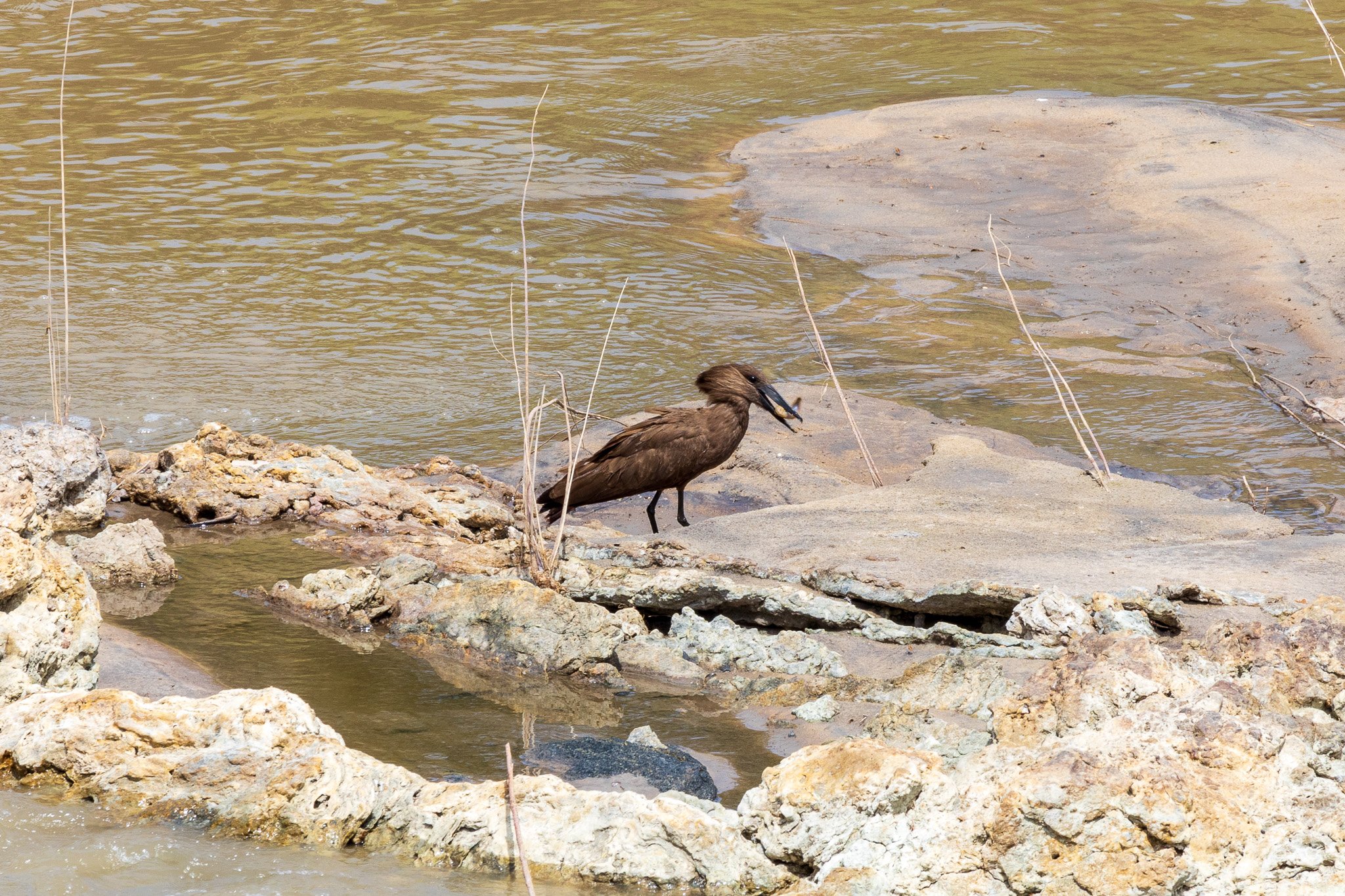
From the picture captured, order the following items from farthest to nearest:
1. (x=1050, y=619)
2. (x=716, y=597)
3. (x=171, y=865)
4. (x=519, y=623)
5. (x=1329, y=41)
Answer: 1. (x=716, y=597)
2. (x=519, y=623)
3. (x=1050, y=619)
4. (x=1329, y=41)
5. (x=171, y=865)

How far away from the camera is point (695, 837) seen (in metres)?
3.12

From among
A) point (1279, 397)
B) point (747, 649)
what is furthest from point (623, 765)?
point (1279, 397)

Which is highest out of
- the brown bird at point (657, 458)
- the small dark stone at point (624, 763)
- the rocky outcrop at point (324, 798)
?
the rocky outcrop at point (324, 798)

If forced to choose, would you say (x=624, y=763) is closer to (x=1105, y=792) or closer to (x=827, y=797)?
(x=827, y=797)

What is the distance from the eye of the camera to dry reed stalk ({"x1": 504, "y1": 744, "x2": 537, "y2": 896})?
2514mm

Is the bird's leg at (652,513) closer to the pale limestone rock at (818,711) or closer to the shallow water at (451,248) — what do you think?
the shallow water at (451,248)

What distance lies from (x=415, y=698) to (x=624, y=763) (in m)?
0.85

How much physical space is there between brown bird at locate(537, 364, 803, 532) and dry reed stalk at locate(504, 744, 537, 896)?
382 cm

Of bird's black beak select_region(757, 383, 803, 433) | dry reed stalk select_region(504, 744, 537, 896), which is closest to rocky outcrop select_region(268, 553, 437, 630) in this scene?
dry reed stalk select_region(504, 744, 537, 896)

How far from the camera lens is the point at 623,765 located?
3850mm

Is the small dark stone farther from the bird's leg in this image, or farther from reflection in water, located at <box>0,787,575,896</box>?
the bird's leg

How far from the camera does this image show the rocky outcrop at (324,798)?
3.12 metres

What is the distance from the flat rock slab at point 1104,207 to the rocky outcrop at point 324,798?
285 inches

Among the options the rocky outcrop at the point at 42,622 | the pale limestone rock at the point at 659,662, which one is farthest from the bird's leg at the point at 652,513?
the rocky outcrop at the point at 42,622
